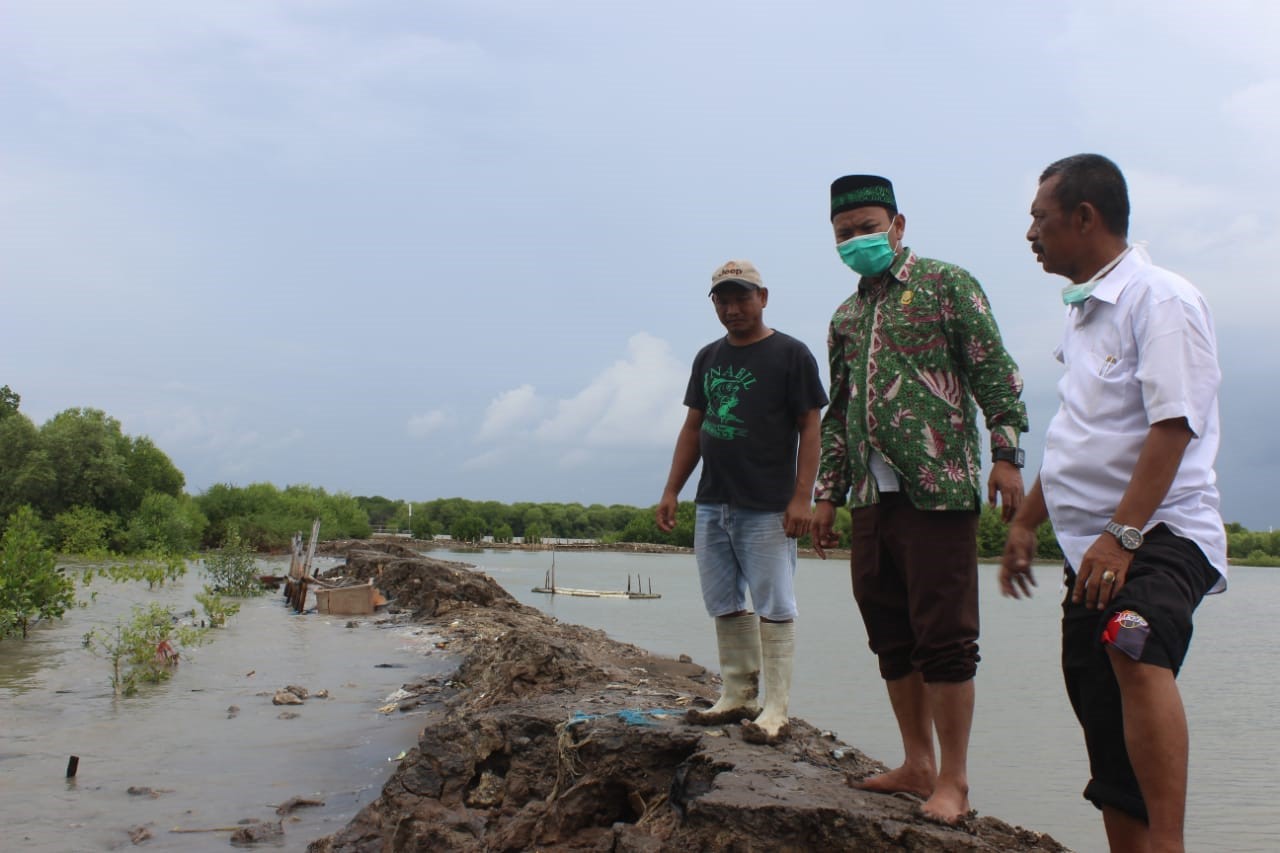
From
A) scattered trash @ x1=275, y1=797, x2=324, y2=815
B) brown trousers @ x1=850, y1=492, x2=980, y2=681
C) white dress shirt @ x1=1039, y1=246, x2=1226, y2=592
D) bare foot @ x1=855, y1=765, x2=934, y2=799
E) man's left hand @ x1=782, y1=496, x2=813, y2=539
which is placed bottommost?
scattered trash @ x1=275, y1=797, x2=324, y2=815

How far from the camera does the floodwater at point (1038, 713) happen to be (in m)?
8.43

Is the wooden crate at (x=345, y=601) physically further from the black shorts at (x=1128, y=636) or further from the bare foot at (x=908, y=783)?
the black shorts at (x=1128, y=636)

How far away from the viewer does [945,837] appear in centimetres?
299

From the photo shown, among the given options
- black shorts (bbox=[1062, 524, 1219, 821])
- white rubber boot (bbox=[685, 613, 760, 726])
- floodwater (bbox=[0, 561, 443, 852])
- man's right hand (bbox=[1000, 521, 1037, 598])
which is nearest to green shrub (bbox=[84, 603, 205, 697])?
floodwater (bbox=[0, 561, 443, 852])

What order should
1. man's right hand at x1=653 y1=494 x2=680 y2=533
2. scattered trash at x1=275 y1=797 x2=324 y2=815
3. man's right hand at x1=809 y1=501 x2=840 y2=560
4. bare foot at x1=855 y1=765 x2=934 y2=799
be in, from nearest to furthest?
bare foot at x1=855 y1=765 x2=934 y2=799, man's right hand at x1=809 y1=501 x2=840 y2=560, man's right hand at x1=653 y1=494 x2=680 y2=533, scattered trash at x1=275 y1=797 x2=324 y2=815

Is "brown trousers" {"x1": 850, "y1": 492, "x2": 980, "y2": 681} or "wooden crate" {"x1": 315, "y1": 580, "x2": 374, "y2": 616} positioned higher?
"brown trousers" {"x1": 850, "y1": 492, "x2": 980, "y2": 681}

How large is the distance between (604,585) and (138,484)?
2534cm

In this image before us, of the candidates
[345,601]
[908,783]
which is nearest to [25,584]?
[345,601]

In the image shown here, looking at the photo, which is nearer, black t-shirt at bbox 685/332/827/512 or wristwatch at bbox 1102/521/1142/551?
wristwatch at bbox 1102/521/1142/551

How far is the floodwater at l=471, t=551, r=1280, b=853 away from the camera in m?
8.43

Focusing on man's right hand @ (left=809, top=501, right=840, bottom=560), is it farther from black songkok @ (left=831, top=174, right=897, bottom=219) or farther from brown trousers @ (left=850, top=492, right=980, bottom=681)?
black songkok @ (left=831, top=174, right=897, bottom=219)

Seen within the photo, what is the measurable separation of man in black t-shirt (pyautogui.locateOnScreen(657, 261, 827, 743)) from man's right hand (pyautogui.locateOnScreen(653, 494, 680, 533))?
240 mm

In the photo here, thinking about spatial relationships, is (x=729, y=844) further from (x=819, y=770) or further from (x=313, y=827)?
(x=313, y=827)

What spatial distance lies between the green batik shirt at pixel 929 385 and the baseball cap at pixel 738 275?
0.66 meters
